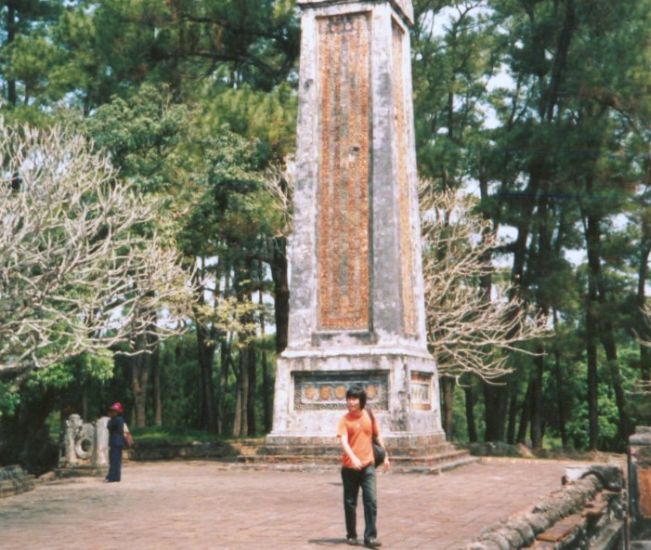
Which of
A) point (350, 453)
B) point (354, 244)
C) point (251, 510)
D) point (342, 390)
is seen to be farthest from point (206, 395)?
point (350, 453)

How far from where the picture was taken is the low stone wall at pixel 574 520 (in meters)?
6.00

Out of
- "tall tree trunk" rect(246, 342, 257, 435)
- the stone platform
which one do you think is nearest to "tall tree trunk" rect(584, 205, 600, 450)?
"tall tree trunk" rect(246, 342, 257, 435)

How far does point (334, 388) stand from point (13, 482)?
16.5 ft

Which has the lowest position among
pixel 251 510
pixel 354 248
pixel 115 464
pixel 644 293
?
pixel 251 510

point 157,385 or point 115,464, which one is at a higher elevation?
point 157,385

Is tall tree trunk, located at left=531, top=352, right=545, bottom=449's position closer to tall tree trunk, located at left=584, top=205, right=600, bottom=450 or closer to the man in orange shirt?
tall tree trunk, located at left=584, top=205, right=600, bottom=450

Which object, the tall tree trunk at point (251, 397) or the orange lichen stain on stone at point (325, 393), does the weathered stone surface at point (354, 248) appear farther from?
the tall tree trunk at point (251, 397)

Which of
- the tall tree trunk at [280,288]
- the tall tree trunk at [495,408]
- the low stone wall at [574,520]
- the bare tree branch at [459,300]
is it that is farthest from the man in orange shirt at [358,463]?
the tall tree trunk at [495,408]

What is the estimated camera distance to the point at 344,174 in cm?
1470

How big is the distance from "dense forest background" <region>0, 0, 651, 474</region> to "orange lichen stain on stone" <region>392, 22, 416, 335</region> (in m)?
5.41

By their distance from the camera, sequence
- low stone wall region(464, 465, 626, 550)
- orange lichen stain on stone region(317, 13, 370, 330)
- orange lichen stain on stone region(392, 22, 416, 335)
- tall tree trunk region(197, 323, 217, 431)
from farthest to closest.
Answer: tall tree trunk region(197, 323, 217, 431), orange lichen stain on stone region(392, 22, 416, 335), orange lichen stain on stone region(317, 13, 370, 330), low stone wall region(464, 465, 626, 550)

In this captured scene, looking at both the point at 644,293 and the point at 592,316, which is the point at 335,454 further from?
the point at 644,293

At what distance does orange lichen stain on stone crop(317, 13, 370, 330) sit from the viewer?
14391 millimetres

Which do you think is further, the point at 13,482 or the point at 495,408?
the point at 495,408
